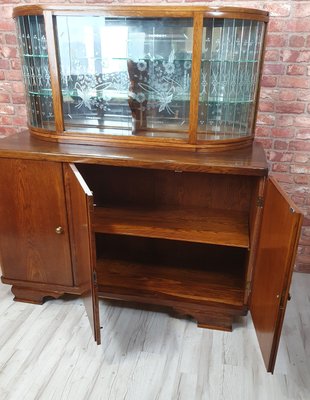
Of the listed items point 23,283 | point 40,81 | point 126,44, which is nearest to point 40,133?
point 40,81

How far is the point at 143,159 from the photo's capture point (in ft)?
4.95

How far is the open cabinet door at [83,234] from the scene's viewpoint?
131cm

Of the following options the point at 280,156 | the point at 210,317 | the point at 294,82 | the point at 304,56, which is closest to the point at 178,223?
the point at 210,317

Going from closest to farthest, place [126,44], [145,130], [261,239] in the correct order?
[261,239]
[126,44]
[145,130]

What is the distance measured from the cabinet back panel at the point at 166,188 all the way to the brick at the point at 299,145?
0.41 metres

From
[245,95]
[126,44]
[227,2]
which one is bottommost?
[245,95]

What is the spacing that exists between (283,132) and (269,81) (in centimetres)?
29

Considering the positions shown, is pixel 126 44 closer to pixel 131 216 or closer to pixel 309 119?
pixel 131 216

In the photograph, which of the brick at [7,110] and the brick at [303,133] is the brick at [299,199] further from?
the brick at [7,110]

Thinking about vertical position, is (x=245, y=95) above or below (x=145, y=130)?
above

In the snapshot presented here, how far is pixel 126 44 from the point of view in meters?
1.60

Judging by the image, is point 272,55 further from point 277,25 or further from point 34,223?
point 34,223

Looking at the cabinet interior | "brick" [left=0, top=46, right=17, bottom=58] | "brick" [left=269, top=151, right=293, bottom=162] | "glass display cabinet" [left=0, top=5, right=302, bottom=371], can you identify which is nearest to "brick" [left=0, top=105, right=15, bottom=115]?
"brick" [left=0, top=46, right=17, bottom=58]

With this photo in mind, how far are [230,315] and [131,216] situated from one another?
71 cm
